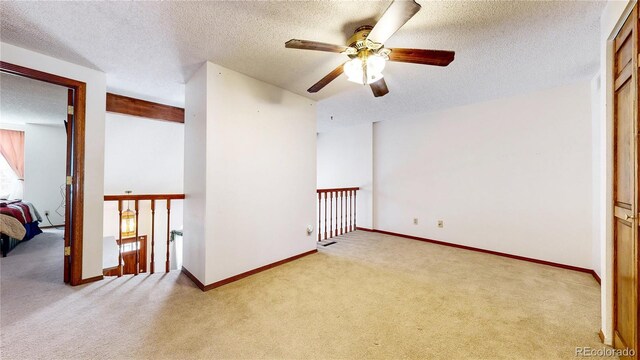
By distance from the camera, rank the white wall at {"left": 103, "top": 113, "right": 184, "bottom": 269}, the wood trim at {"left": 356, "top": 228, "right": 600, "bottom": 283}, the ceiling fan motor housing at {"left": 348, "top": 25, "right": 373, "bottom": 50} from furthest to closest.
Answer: the white wall at {"left": 103, "top": 113, "right": 184, "bottom": 269} → the wood trim at {"left": 356, "top": 228, "right": 600, "bottom": 283} → the ceiling fan motor housing at {"left": 348, "top": 25, "right": 373, "bottom": 50}

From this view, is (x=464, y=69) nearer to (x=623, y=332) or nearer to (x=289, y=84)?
(x=289, y=84)

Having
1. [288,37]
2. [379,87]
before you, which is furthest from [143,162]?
[379,87]

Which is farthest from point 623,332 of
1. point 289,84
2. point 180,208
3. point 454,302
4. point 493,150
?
point 180,208

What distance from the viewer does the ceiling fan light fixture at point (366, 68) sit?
173cm

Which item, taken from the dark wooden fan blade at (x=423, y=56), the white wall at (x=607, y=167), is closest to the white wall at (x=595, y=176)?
the white wall at (x=607, y=167)

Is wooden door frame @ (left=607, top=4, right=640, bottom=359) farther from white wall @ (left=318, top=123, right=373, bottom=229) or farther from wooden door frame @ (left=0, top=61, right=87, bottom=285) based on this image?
wooden door frame @ (left=0, top=61, right=87, bottom=285)

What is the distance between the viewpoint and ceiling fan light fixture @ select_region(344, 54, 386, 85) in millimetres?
1728

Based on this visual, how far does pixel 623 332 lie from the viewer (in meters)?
1.41

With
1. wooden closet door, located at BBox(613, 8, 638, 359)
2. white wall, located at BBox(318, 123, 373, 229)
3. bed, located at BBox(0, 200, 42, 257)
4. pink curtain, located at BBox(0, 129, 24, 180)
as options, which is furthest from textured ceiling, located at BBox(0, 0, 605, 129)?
pink curtain, located at BBox(0, 129, 24, 180)

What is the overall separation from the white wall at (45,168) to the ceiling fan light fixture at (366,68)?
6721 millimetres

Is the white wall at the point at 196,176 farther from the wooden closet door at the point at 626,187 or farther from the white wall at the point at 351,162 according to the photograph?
the white wall at the point at 351,162

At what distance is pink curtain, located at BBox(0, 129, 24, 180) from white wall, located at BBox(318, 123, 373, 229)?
6583 millimetres

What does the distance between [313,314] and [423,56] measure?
2085 millimetres

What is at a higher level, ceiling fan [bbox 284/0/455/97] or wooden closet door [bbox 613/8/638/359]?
ceiling fan [bbox 284/0/455/97]
